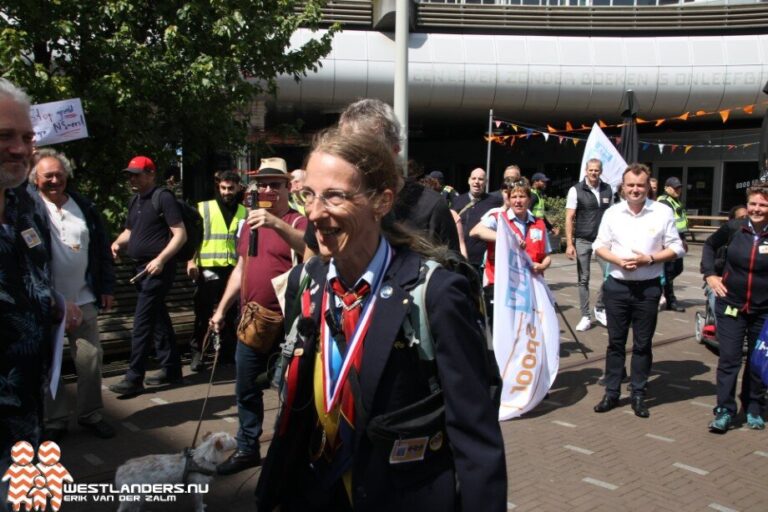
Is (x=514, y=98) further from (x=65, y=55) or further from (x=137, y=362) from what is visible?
(x=137, y=362)

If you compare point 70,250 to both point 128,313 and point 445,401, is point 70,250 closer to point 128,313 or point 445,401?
point 128,313

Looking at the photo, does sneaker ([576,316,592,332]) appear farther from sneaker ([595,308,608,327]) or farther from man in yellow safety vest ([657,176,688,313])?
man in yellow safety vest ([657,176,688,313])

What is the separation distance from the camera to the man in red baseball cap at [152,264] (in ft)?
20.6

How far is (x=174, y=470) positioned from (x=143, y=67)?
5.12 m

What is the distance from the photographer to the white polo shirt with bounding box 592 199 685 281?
594cm

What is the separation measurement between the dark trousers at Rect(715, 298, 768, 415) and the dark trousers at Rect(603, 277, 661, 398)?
0.54 meters

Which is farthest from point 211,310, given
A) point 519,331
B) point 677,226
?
point 677,226

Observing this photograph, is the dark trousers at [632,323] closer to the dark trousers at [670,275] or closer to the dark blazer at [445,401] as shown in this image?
the dark blazer at [445,401]

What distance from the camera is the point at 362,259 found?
2.12m

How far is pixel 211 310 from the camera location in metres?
7.32

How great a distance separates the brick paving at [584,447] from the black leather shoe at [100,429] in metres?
0.07

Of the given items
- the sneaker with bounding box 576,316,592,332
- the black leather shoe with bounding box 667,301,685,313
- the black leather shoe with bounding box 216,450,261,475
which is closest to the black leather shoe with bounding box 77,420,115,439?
the black leather shoe with bounding box 216,450,261,475

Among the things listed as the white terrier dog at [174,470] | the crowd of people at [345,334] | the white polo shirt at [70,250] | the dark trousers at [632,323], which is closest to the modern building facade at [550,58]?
the dark trousers at [632,323]

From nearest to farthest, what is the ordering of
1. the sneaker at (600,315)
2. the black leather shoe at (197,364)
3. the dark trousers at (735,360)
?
the dark trousers at (735,360)
the black leather shoe at (197,364)
the sneaker at (600,315)
